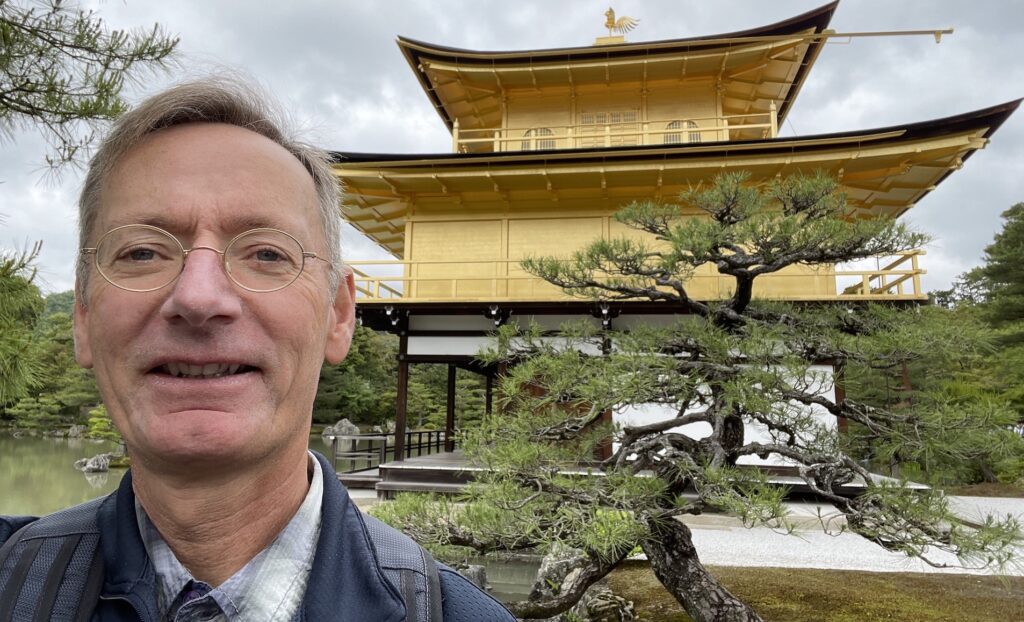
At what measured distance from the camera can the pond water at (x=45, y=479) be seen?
31.9ft

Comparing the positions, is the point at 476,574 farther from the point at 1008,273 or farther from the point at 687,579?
the point at 1008,273

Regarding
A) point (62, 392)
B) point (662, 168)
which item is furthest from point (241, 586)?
point (62, 392)

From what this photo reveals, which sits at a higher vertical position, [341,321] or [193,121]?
[193,121]

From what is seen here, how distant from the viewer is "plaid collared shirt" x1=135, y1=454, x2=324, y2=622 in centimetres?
78

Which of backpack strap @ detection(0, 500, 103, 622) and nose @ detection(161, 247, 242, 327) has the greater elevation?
nose @ detection(161, 247, 242, 327)

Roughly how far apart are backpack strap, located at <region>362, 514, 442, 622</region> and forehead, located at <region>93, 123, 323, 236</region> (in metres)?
0.50

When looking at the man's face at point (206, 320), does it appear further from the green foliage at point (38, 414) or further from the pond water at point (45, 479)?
the green foliage at point (38, 414)

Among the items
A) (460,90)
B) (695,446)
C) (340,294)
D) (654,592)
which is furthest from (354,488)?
(340,294)

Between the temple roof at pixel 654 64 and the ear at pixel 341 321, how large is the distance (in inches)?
422

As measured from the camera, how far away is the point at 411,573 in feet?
2.73

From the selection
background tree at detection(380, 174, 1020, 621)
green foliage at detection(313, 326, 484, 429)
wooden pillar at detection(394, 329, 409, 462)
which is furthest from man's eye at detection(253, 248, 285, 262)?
green foliage at detection(313, 326, 484, 429)

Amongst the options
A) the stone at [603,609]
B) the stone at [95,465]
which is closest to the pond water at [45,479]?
the stone at [95,465]

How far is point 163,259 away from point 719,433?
11.7 feet

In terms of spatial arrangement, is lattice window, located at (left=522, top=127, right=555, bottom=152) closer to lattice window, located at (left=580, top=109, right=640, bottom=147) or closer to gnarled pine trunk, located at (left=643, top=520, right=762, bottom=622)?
lattice window, located at (left=580, top=109, right=640, bottom=147)
